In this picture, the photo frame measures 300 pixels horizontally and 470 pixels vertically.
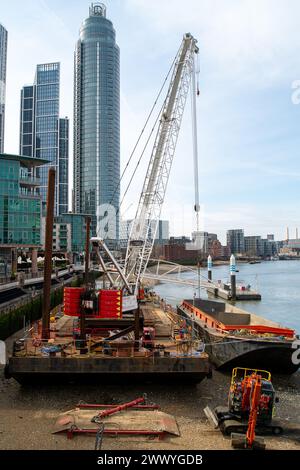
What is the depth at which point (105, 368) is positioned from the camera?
56.9 feet

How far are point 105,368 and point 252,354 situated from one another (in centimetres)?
835

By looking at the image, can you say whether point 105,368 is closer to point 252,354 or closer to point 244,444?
point 244,444

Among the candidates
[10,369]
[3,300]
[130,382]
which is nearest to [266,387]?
[130,382]

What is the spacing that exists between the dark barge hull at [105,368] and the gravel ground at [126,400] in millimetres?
734

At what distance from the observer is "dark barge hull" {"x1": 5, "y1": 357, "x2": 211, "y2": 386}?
56.3 ft

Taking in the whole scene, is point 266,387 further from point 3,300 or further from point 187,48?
point 187,48

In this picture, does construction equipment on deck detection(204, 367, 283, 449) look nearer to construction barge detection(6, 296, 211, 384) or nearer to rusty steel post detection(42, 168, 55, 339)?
construction barge detection(6, 296, 211, 384)

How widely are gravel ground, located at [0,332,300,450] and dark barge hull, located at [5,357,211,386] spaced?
0.73 metres

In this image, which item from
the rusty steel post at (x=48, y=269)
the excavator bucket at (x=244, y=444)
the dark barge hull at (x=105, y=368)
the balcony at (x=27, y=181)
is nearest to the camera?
the excavator bucket at (x=244, y=444)

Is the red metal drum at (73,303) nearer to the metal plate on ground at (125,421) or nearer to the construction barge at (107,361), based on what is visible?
the construction barge at (107,361)

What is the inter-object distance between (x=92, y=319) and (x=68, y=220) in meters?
147

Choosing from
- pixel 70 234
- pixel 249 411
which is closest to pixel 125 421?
pixel 249 411

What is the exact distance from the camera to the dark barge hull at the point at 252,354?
2075cm

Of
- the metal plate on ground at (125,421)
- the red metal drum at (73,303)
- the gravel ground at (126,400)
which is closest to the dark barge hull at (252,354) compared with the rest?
the gravel ground at (126,400)
